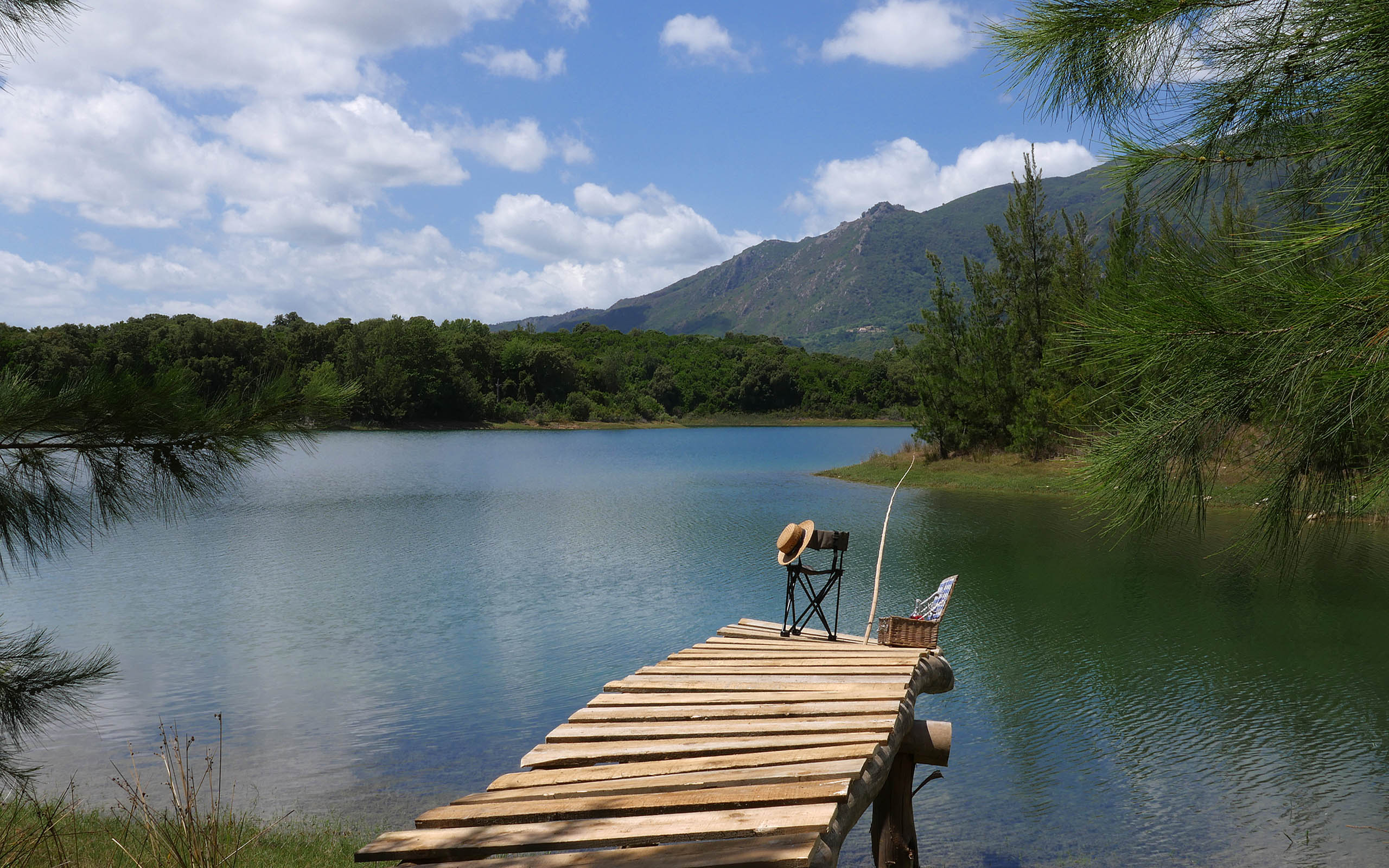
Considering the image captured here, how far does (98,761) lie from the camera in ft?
21.6

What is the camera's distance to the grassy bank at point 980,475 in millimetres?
19703

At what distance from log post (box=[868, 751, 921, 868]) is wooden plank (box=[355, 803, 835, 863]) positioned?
2124 mm

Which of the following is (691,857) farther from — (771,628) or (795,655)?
(771,628)

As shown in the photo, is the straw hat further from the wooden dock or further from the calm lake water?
the calm lake water

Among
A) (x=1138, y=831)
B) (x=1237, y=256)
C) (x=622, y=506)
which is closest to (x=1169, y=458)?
(x=1237, y=256)

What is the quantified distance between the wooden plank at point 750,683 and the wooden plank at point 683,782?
4.29 ft

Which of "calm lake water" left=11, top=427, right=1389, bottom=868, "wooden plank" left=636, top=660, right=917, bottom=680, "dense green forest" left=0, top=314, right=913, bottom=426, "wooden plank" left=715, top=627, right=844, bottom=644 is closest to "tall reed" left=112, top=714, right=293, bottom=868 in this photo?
"calm lake water" left=11, top=427, right=1389, bottom=868

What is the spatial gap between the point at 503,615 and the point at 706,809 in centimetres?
827

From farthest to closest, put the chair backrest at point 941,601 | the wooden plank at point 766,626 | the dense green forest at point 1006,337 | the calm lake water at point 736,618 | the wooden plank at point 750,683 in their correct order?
1. the dense green forest at point 1006,337
2. the wooden plank at point 766,626
3. the chair backrest at point 941,601
4. the calm lake water at point 736,618
5. the wooden plank at point 750,683

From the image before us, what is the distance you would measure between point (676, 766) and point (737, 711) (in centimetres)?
87

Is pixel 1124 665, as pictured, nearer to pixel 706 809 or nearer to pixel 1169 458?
pixel 1169 458

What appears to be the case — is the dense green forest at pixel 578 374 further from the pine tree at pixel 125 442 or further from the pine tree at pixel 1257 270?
the pine tree at pixel 1257 270

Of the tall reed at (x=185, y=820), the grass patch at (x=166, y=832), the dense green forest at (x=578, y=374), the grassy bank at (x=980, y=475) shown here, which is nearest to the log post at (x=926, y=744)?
the grass patch at (x=166, y=832)

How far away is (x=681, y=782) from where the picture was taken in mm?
3326
